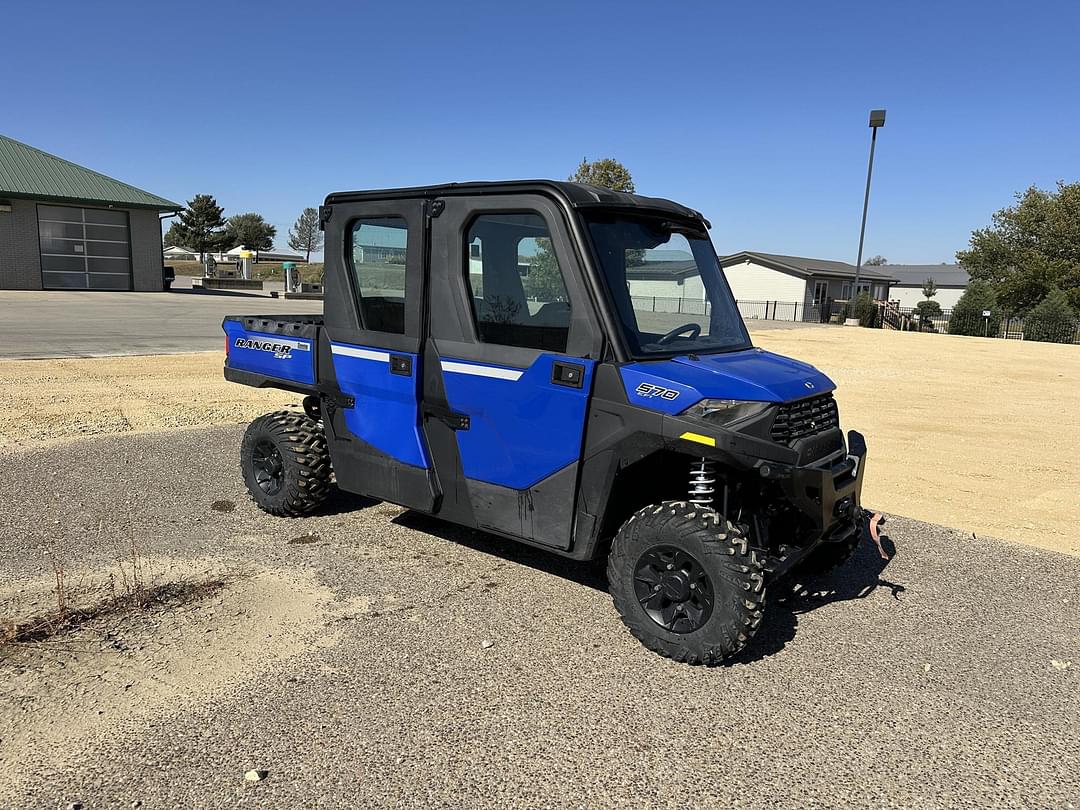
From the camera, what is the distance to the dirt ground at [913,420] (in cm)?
652

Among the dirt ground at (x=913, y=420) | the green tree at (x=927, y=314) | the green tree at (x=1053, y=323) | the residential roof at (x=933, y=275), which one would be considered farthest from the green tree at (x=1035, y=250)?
the dirt ground at (x=913, y=420)

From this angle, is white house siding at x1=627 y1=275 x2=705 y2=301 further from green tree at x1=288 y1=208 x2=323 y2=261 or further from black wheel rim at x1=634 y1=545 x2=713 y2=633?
green tree at x1=288 y1=208 x2=323 y2=261

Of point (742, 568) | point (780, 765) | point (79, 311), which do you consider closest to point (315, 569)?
point (742, 568)

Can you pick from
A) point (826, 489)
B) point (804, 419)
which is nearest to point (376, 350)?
point (804, 419)

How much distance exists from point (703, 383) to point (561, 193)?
1.16 metres

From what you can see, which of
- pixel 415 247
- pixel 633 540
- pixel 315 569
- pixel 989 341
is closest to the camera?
pixel 633 540

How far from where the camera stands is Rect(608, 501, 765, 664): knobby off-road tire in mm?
3311

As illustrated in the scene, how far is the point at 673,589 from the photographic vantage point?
3.51 metres

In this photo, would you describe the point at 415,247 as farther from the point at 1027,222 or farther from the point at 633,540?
the point at 1027,222

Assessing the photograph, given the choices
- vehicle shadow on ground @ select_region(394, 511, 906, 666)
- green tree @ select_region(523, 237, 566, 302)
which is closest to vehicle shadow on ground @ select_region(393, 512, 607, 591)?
vehicle shadow on ground @ select_region(394, 511, 906, 666)

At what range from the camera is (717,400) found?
3.39m

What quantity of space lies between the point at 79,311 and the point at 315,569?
22.8 m

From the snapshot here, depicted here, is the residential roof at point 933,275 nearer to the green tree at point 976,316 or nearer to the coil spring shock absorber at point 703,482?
the green tree at point 976,316

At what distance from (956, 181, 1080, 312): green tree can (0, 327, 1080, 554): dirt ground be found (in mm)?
31924
